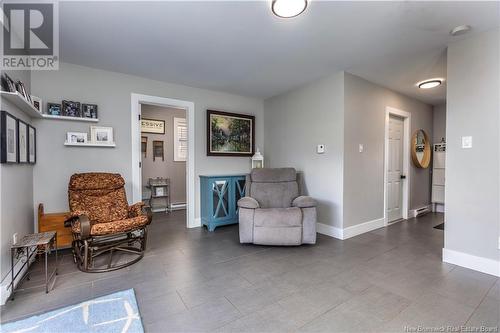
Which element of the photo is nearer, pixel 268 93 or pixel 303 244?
pixel 303 244

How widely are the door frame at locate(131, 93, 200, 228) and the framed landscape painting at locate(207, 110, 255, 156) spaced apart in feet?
1.04

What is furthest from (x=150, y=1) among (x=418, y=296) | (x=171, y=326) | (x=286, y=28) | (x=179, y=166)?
(x=179, y=166)

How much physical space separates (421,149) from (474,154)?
2764 millimetres

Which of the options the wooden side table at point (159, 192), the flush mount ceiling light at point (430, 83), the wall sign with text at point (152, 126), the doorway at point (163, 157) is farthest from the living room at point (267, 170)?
the wall sign with text at point (152, 126)

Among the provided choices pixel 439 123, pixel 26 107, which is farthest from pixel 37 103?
pixel 439 123

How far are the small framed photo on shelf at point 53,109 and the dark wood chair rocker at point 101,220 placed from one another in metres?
0.80

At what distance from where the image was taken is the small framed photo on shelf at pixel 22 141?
2173 mm

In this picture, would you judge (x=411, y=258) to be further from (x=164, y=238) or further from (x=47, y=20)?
(x=47, y=20)

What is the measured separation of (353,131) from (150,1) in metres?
2.85

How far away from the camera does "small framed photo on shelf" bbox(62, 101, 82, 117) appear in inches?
114

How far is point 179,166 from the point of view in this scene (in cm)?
561

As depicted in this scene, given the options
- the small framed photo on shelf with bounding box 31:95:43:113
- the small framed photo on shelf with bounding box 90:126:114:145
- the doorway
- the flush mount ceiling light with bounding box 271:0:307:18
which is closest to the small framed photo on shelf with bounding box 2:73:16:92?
the small framed photo on shelf with bounding box 31:95:43:113

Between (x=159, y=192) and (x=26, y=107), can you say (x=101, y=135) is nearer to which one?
(x=26, y=107)

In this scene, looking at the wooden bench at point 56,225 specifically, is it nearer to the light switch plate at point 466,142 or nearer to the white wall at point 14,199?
the white wall at point 14,199
